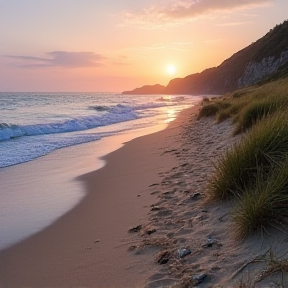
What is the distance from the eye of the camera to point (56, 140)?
49.4ft

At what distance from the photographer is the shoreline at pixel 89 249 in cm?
356

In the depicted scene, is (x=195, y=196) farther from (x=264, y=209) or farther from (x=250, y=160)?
(x=264, y=209)

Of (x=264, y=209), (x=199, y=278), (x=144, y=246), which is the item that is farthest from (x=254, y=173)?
(x=199, y=278)

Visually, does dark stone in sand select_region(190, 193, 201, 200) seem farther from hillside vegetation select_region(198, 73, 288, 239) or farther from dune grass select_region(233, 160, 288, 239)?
dune grass select_region(233, 160, 288, 239)

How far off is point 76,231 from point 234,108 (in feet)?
35.4

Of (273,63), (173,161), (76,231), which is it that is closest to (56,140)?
(173,161)

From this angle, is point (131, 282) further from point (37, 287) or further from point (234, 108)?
point (234, 108)

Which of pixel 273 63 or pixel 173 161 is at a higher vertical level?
pixel 273 63

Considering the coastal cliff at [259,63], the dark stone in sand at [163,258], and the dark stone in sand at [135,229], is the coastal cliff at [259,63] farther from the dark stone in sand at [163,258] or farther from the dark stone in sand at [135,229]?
the dark stone in sand at [163,258]

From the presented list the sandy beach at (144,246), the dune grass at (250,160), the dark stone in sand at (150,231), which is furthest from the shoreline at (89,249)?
the dune grass at (250,160)

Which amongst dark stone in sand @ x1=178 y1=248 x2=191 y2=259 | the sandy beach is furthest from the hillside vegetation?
dark stone in sand @ x1=178 y1=248 x2=191 y2=259

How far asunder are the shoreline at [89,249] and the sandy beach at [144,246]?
10 millimetres

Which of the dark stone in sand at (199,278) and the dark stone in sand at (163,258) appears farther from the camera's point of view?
the dark stone in sand at (163,258)

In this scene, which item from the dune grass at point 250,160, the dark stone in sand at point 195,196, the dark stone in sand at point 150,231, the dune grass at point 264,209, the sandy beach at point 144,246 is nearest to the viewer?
the sandy beach at point 144,246
